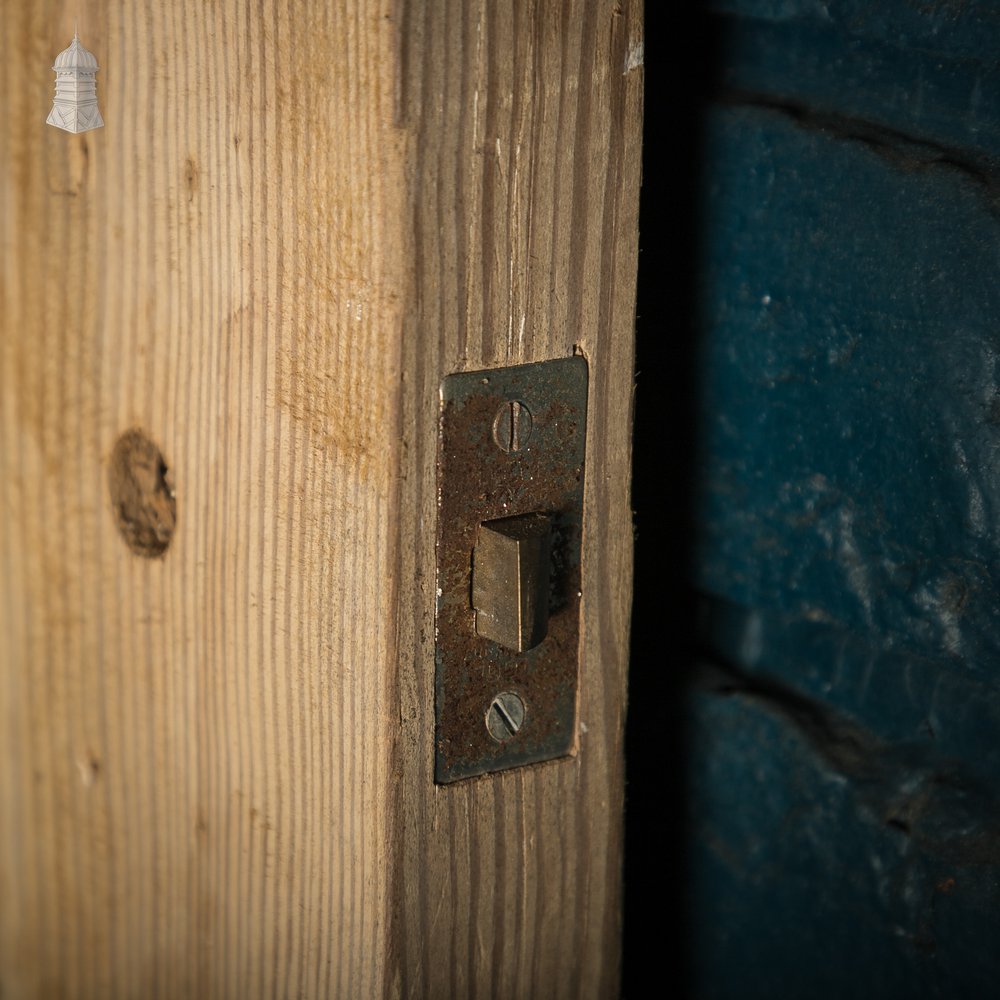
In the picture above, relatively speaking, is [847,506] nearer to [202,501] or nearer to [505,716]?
[505,716]

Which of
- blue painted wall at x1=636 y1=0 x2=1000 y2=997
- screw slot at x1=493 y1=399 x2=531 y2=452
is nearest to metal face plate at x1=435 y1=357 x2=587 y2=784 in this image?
screw slot at x1=493 y1=399 x2=531 y2=452

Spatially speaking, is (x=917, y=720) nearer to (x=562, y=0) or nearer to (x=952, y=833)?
(x=952, y=833)

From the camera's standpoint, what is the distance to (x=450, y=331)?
621 mm

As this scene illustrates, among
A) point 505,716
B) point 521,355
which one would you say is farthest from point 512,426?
point 505,716

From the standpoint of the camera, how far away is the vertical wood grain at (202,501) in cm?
64

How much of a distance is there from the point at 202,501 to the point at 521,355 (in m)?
0.22

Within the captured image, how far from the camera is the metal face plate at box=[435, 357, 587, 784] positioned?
0.64 m

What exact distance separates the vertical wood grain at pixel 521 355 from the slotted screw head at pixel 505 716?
2cm

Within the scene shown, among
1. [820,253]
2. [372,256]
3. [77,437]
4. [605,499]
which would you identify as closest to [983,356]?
[820,253]

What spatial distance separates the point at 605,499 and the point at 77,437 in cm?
37

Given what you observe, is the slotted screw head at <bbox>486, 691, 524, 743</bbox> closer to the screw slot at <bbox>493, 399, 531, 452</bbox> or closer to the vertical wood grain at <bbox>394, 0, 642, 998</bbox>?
the vertical wood grain at <bbox>394, 0, 642, 998</bbox>

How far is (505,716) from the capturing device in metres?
0.69

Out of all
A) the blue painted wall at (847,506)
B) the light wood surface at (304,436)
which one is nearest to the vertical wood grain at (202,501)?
the light wood surface at (304,436)

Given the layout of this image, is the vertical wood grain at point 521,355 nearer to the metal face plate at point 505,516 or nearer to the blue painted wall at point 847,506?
the metal face plate at point 505,516
